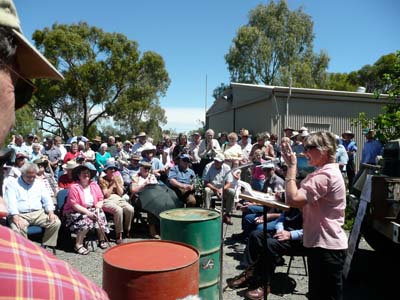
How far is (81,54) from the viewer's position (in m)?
26.1

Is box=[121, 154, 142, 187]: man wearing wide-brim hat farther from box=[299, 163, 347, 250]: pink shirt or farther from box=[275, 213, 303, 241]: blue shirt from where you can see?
box=[299, 163, 347, 250]: pink shirt

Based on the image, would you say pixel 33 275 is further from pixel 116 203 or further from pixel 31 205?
pixel 116 203

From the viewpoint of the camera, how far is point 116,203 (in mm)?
6695

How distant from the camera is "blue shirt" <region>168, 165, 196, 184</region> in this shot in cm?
783

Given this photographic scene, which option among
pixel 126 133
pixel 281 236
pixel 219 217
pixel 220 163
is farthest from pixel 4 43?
pixel 126 133

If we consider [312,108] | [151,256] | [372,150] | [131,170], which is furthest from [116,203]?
[312,108]

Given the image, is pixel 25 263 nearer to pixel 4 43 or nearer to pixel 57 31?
pixel 4 43

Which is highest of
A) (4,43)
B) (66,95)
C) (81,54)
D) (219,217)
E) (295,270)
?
(81,54)

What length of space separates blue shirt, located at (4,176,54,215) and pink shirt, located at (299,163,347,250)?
15.0 feet

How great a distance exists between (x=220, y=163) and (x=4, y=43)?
23.6ft

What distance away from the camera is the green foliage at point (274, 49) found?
34.2 metres

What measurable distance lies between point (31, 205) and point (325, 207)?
15.6 ft

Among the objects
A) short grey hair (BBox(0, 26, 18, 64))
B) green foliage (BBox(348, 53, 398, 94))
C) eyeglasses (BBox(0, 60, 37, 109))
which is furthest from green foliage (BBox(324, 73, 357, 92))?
short grey hair (BBox(0, 26, 18, 64))

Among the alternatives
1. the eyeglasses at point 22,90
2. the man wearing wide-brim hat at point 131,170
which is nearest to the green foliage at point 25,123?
the man wearing wide-brim hat at point 131,170
